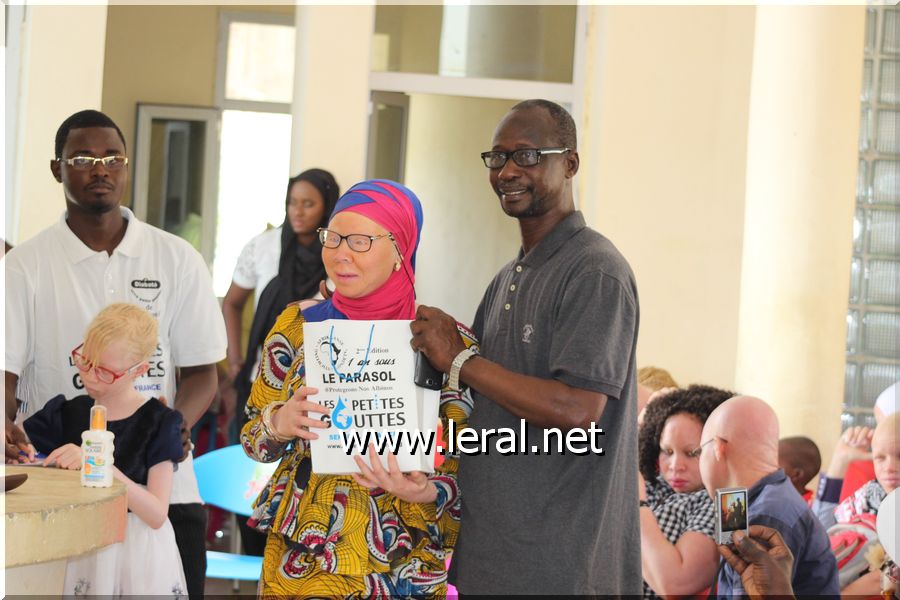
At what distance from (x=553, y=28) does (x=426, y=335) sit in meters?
5.04

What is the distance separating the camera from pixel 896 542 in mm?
2666

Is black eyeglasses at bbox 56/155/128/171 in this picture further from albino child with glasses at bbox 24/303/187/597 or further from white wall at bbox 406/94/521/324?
white wall at bbox 406/94/521/324

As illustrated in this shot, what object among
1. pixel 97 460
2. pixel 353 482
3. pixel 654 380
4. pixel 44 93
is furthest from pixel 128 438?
pixel 44 93

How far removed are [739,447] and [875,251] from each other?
432 centimetres

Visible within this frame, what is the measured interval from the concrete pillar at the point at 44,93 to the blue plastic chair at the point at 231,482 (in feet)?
5.30

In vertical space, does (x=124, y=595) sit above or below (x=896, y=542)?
below

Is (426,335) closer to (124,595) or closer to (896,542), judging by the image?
(896,542)

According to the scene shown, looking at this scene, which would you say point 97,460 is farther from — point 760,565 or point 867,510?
point 867,510

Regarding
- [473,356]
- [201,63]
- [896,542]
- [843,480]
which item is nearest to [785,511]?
[896,542]

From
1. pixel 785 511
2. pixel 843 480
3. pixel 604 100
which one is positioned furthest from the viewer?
pixel 604 100

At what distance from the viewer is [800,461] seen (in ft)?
18.3

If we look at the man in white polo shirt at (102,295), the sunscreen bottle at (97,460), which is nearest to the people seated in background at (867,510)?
the man in white polo shirt at (102,295)

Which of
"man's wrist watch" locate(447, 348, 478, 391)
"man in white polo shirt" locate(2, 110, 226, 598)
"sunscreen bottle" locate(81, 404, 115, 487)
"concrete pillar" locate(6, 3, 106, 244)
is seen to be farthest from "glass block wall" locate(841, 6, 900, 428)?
"sunscreen bottle" locate(81, 404, 115, 487)

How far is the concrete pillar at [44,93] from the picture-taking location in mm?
6203
